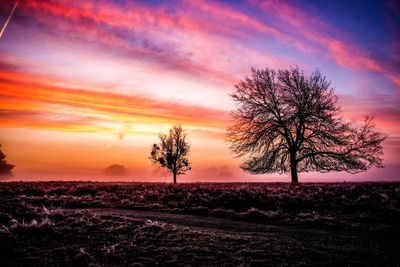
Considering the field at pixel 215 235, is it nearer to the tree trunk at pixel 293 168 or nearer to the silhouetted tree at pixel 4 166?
the tree trunk at pixel 293 168

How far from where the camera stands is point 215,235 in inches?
372

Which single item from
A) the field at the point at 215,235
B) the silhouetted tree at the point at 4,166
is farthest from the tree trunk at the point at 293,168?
the silhouetted tree at the point at 4,166

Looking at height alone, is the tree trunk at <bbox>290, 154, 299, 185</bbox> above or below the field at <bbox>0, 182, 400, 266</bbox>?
above

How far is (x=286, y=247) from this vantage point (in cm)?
857

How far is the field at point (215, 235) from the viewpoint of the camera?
764cm

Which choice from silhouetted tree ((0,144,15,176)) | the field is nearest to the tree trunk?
the field

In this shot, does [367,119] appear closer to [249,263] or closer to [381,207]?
[381,207]

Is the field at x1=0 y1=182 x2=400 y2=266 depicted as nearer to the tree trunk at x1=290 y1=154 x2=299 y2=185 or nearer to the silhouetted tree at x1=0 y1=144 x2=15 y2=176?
the tree trunk at x1=290 y1=154 x2=299 y2=185

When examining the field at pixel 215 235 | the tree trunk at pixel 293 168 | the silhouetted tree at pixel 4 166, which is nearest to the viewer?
the field at pixel 215 235

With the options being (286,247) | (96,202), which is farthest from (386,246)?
(96,202)

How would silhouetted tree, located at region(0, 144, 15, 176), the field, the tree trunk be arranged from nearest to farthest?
A: the field → the tree trunk → silhouetted tree, located at region(0, 144, 15, 176)

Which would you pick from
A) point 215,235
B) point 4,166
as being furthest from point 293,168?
point 4,166

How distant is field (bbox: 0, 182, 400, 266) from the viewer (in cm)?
764

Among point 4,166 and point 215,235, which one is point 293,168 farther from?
point 4,166
